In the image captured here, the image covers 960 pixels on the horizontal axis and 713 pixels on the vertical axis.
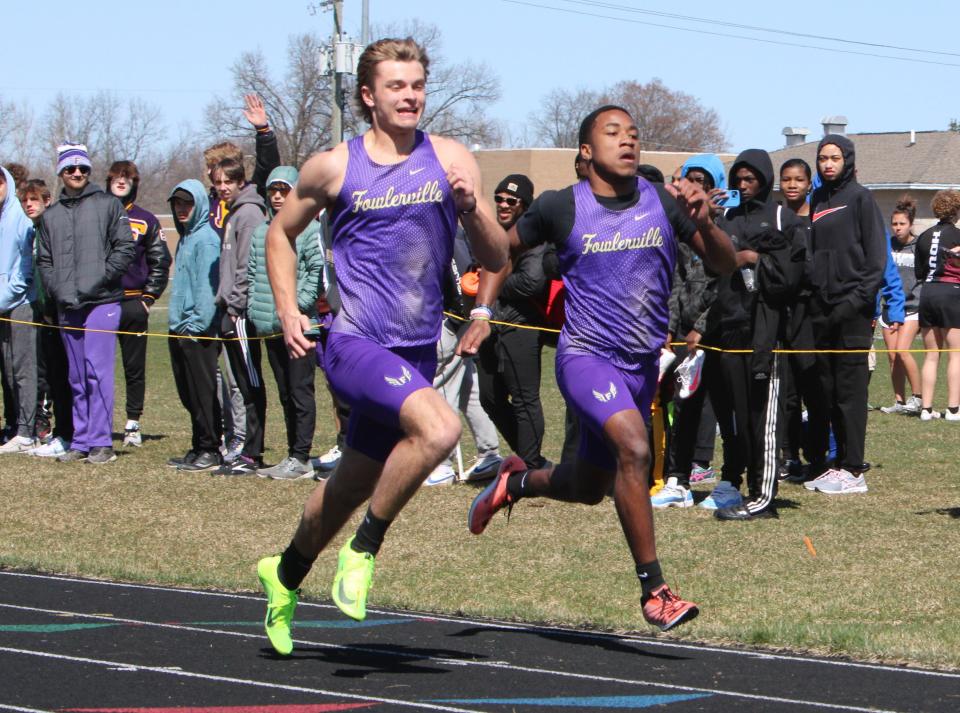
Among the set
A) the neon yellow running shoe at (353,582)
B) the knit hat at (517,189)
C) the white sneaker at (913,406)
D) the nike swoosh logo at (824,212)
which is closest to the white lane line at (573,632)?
the neon yellow running shoe at (353,582)

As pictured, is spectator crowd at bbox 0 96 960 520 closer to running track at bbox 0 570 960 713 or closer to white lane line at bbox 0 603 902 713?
running track at bbox 0 570 960 713

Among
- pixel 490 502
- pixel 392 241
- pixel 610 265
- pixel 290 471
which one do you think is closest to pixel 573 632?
pixel 490 502

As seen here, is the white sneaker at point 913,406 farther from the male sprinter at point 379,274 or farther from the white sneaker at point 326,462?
the male sprinter at point 379,274

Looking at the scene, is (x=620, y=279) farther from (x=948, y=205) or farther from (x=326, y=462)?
(x=948, y=205)

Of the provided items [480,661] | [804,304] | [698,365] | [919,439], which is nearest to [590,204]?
[480,661]

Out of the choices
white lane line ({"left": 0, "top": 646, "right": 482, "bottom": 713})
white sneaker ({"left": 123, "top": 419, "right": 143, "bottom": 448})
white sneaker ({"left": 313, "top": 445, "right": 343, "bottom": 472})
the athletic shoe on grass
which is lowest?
white sneaker ({"left": 123, "top": 419, "right": 143, "bottom": 448})

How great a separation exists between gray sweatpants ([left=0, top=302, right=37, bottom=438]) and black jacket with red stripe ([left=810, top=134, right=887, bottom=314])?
657 centimetres

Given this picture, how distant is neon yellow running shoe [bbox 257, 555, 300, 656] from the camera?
18.7 feet

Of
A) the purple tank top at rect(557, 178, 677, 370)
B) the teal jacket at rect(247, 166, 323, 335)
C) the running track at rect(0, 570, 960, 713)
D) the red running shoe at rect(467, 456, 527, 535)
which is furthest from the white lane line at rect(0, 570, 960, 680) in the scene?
the teal jacket at rect(247, 166, 323, 335)

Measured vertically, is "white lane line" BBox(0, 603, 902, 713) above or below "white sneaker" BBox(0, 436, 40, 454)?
above

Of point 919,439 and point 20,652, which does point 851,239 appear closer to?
point 919,439

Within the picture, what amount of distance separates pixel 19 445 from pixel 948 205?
9.01 m

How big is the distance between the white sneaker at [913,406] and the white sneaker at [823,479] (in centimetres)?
572

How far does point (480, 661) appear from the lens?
5801mm
